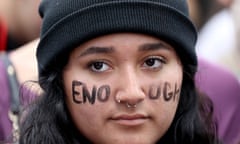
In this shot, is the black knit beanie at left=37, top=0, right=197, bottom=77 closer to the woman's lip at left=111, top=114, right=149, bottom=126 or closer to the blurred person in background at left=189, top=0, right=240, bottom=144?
the woman's lip at left=111, top=114, right=149, bottom=126

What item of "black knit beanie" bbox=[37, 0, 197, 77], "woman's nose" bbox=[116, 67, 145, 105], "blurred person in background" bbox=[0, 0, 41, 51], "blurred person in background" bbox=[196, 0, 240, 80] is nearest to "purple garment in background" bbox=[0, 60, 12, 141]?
"black knit beanie" bbox=[37, 0, 197, 77]

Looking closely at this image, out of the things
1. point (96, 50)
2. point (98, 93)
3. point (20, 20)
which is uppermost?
point (20, 20)

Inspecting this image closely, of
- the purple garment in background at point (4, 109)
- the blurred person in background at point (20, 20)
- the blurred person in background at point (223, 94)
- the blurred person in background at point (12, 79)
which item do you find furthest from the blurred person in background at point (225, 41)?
the purple garment in background at point (4, 109)

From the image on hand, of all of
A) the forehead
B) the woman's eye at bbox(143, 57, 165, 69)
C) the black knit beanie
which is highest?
the black knit beanie

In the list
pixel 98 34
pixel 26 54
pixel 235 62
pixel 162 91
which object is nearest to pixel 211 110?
pixel 162 91

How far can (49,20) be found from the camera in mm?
2781

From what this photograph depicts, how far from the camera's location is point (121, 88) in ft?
8.61

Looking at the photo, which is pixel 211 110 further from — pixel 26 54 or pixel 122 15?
pixel 26 54

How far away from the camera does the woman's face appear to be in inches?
104

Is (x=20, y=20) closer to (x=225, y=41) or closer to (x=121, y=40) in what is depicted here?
(x=225, y=41)

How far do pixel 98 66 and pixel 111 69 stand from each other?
0.05 m

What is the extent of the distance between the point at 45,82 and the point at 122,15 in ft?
1.19

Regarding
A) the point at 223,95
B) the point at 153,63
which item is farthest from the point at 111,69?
the point at 223,95

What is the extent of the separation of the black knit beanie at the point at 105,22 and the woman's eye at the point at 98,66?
82 mm
